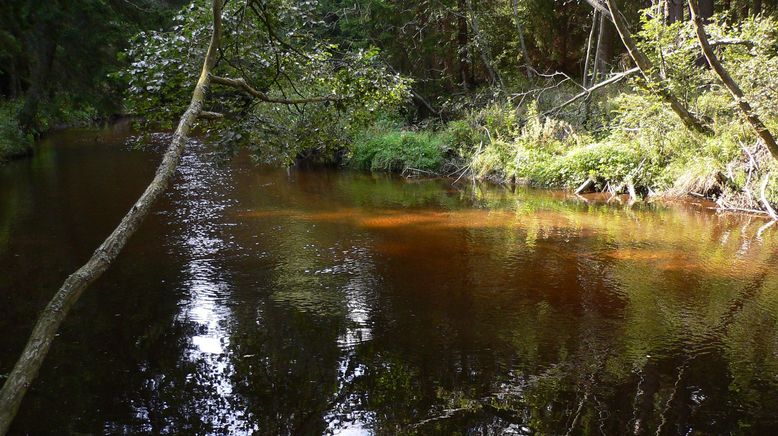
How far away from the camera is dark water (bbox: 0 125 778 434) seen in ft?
17.0

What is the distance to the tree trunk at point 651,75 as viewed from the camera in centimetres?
1188

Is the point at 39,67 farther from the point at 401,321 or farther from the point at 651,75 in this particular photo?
the point at 401,321

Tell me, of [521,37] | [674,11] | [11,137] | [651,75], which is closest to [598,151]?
[651,75]

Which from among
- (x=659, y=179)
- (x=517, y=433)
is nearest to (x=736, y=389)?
(x=517, y=433)

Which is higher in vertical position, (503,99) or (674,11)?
(674,11)

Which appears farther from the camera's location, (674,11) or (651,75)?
(674,11)

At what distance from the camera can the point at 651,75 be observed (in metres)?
12.7

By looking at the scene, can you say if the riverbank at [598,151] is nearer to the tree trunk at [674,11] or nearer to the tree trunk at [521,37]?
the tree trunk at [521,37]

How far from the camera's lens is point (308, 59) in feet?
25.3

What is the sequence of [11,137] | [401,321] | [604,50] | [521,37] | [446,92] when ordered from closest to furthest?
[401,321], [604,50], [521,37], [11,137], [446,92]

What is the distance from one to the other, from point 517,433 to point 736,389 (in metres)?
2.08

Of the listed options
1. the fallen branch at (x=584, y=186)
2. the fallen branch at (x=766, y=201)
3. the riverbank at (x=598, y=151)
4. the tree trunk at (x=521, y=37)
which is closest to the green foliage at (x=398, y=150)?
the riverbank at (x=598, y=151)

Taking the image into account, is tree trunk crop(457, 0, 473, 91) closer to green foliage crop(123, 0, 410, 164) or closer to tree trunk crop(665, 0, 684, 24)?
tree trunk crop(665, 0, 684, 24)

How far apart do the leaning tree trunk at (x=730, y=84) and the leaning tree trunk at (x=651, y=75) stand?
1583 mm
